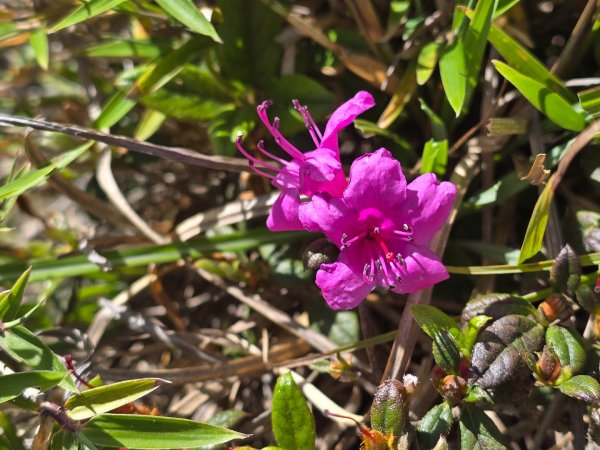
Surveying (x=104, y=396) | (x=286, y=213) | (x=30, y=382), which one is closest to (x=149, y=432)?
(x=104, y=396)

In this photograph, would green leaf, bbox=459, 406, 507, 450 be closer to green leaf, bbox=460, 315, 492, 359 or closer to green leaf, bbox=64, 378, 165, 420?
green leaf, bbox=460, 315, 492, 359

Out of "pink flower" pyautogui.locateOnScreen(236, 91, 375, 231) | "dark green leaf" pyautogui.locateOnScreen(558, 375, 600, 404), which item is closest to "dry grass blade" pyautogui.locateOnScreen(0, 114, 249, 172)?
"pink flower" pyautogui.locateOnScreen(236, 91, 375, 231)

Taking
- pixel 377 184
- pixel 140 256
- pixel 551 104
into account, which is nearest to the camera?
pixel 377 184

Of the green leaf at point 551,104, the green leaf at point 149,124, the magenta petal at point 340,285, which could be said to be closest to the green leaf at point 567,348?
Result: the magenta petal at point 340,285

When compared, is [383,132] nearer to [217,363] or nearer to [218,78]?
[218,78]

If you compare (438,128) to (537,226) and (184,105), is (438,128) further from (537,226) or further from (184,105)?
(184,105)

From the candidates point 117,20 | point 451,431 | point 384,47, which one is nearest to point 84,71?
point 117,20

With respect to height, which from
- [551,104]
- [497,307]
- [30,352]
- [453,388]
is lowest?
[30,352]

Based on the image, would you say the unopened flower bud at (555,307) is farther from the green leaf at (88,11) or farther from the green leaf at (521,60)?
the green leaf at (88,11)
